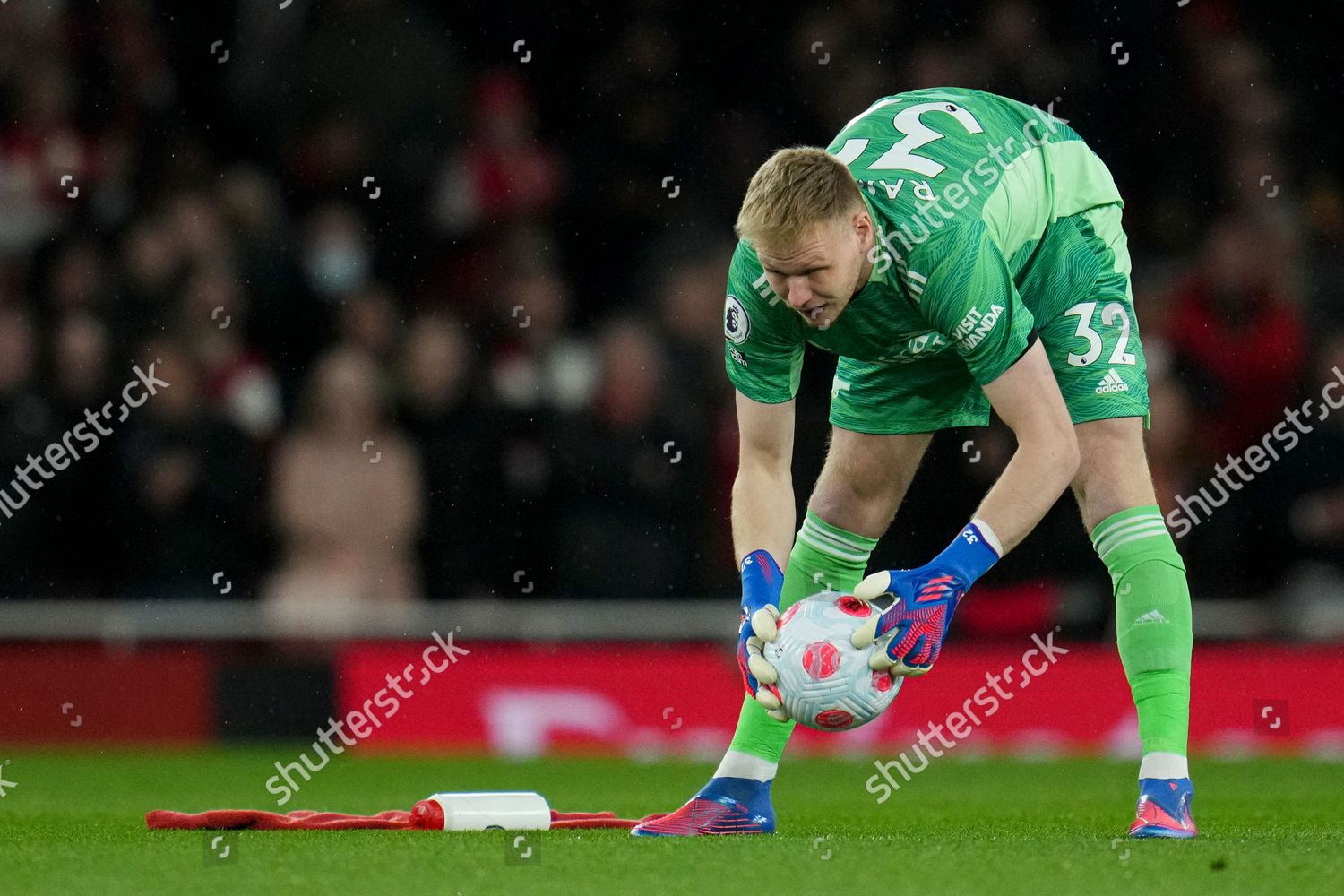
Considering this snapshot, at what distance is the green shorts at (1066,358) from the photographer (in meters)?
5.09

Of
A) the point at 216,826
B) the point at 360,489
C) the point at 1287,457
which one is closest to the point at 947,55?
the point at 1287,457

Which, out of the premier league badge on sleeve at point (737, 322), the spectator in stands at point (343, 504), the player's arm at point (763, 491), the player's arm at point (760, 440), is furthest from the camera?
the spectator in stands at point (343, 504)

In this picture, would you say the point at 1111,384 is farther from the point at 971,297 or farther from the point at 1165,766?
the point at 1165,766

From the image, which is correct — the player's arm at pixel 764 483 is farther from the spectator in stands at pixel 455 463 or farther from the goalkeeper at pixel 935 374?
the spectator in stands at pixel 455 463

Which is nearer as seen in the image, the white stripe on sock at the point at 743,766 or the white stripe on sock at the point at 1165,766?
the white stripe on sock at the point at 1165,766

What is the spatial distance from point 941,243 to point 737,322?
0.57 metres

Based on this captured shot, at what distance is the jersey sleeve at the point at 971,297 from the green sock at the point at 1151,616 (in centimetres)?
72

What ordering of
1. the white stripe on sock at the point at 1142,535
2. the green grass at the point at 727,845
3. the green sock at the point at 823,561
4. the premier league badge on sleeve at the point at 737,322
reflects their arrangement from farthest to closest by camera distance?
the green sock at the point at 823,561
the white stripe on sock at the point at 1142,535
the premier league badge on sleeve at the point at 737,322
the green grass at the point at 727,845

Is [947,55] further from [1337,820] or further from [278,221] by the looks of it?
[1337,820]

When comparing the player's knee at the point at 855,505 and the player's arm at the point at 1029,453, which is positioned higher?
the player's arm at the point at 1029,453

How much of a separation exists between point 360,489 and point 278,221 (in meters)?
1.93

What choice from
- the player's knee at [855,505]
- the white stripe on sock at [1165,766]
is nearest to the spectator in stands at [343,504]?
the player's knee at [855,505]

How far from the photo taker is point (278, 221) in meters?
10.8

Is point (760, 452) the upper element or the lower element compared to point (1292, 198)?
upper
